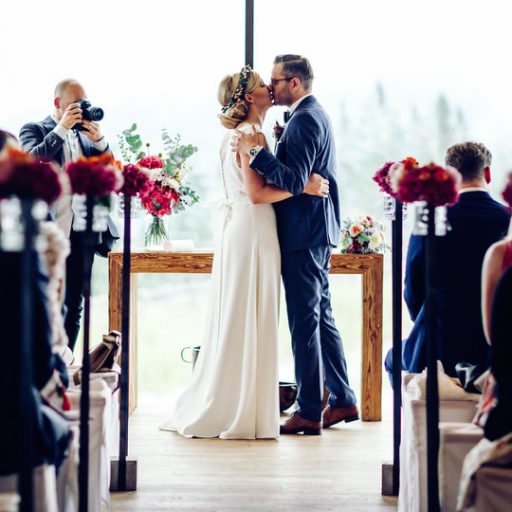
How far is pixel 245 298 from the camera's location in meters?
4.31

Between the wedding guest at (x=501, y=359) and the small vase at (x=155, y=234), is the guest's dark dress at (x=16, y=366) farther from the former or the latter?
the small vase at (x=155, y=234)

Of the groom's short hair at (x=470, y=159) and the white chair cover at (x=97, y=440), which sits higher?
the groom's short hair at (x=470, y=159)

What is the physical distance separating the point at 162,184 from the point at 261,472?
176 cm

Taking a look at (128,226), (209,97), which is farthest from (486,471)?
(209,97)

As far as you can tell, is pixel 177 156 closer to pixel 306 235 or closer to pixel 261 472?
pixel 306 235

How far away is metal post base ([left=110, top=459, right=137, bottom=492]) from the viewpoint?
347 centimetres

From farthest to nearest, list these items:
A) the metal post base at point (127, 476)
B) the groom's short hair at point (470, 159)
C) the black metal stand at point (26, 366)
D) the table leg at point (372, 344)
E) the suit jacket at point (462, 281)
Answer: the table leg at point (372, 344) → the metal post base at point (127, 476) → the groom's short hair at point (470, 159) → the suit jacket at point (462, 281) → the black metal stand at point (26, 366)

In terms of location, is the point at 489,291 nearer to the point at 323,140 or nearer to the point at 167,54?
the point at 323,140

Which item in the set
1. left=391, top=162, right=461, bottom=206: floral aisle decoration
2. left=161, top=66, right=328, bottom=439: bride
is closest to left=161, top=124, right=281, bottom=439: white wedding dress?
left=161, top=66, right=328, bottom=439: bride

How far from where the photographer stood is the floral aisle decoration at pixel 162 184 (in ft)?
15.7

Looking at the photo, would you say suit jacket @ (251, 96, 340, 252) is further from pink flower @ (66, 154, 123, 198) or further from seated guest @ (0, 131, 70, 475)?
seated guest @ (0, 131, 70, 475)

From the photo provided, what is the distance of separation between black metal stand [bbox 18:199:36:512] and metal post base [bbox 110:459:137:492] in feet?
5.01

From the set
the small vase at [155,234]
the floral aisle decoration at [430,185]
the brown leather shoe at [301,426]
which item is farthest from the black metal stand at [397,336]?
the small vase at [155,234]

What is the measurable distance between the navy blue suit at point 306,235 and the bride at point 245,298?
0.22ft
